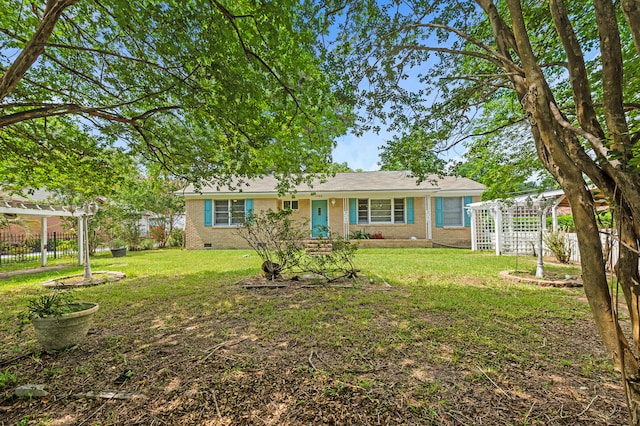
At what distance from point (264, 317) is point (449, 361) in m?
2.65

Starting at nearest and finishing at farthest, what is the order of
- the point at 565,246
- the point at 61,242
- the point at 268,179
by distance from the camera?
the point at 565,246
the point at 61,242
the point at 268,179

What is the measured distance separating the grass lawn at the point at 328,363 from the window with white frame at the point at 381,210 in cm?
990

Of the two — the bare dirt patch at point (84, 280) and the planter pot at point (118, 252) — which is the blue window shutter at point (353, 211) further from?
the planter pot at point (118, 252)

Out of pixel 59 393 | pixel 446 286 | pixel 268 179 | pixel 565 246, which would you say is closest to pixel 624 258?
pixel 59 393

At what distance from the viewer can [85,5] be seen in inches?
158

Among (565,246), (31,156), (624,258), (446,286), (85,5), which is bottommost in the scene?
(446,286)

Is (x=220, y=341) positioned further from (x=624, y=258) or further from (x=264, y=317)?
(x=624, y=258)

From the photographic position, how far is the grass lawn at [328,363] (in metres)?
2.10

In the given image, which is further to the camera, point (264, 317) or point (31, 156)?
point (31, 156)

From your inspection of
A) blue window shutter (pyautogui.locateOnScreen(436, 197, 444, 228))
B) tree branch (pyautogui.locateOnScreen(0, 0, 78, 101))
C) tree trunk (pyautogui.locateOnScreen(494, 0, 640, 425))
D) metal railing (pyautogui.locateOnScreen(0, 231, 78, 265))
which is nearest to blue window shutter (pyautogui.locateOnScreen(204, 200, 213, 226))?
metal railing (pyautogui.locateOnScreen(0, 231, 78, 265))

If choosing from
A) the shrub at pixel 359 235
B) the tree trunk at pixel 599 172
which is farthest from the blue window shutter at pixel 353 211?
the tree trunk at pixel 599 172

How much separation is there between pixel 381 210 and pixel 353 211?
5.21 ft

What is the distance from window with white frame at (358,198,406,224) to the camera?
599 inches

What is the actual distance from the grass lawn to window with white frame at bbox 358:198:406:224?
9.90 m
